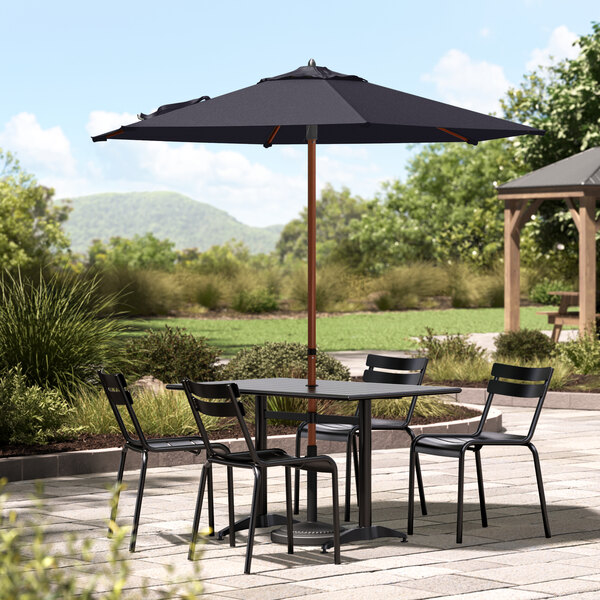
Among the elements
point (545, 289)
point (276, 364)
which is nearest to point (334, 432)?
point (276, 364)

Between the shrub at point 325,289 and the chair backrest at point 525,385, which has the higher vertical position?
the shrub at point 325,289

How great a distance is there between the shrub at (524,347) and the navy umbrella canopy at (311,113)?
7481 mm

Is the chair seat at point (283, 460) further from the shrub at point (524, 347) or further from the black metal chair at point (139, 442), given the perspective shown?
the shrub at point (524, 347)

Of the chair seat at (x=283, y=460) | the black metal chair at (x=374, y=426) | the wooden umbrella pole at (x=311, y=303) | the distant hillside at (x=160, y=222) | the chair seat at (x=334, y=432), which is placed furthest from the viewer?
the distant hillside at (x=160, y=222)

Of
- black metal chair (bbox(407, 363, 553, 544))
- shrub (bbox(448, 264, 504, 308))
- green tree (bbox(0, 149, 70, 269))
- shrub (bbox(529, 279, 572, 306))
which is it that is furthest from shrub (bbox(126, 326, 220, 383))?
green tree (bbox(0, 149, 70, 269))

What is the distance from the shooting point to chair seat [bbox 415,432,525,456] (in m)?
6.47

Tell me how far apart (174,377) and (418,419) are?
2505 mm

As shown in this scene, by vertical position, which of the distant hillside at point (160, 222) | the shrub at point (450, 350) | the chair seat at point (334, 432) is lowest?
the chair seat at point (334, 432)

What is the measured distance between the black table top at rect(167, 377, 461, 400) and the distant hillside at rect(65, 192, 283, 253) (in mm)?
154408

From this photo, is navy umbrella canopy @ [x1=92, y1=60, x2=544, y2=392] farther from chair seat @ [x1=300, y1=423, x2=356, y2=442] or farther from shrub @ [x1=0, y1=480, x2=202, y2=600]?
shrub @ [x1=0, y1=480, x2=202, y2=600]

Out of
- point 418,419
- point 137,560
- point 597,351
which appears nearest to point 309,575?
point 137,560

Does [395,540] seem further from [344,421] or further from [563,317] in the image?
[563,317]

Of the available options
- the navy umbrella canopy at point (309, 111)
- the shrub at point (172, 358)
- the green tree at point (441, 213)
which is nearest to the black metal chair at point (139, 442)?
the navy umbrella canopy at point (309, 111)

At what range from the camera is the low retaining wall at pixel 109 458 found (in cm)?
816
